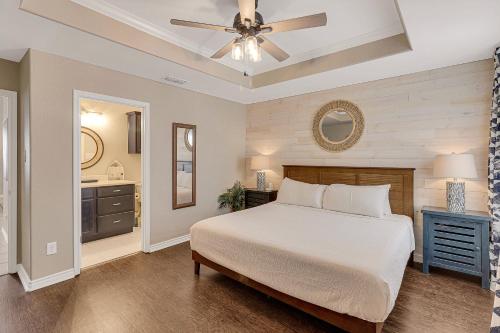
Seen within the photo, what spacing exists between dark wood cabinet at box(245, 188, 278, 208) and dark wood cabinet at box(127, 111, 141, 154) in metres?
2.24

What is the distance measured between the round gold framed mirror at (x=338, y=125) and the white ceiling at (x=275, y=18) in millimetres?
991

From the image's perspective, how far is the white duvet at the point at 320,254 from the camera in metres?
1.70

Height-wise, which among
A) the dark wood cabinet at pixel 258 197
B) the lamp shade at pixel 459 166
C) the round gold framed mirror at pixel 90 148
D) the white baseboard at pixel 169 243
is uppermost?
the round gold framed mirror at pixel 90 148

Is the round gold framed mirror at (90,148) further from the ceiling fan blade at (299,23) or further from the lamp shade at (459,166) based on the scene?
the lamp shade at (459,166)

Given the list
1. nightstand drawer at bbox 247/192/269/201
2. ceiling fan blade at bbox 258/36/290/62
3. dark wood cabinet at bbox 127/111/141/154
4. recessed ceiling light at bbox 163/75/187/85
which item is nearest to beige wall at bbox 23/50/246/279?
recessed ceiling light at bbox 163/75/187/85

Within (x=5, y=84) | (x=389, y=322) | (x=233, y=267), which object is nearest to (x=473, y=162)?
(x=389, y=322)

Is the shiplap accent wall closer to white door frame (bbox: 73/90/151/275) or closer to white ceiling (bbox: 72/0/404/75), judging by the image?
white ceiling (bbox: 72/0/404/75)

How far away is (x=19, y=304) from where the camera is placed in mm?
2330

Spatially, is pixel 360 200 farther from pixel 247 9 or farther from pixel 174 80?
pixel 174 80

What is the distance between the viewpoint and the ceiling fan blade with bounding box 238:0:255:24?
181cm

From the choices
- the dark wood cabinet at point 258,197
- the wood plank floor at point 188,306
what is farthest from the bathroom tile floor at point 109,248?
the dark wood cabinet at point 258,197

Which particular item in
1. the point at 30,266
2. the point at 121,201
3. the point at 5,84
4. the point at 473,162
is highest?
the point at 5,84

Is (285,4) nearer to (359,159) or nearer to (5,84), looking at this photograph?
(359,159)

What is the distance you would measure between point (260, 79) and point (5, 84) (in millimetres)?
3140
